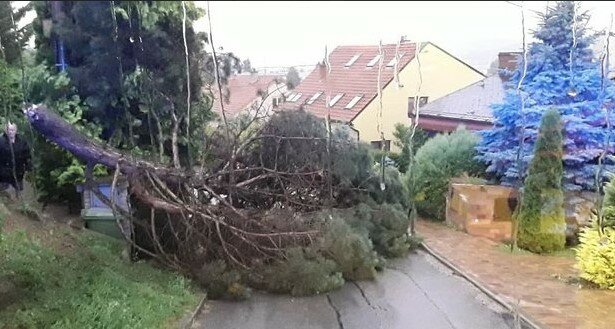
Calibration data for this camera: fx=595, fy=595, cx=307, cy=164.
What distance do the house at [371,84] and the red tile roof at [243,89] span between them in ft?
1.21

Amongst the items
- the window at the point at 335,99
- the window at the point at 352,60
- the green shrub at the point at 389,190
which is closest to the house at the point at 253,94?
the window at the point at 335,99

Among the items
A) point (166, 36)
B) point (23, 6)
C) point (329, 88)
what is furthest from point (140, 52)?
point (329, 88)

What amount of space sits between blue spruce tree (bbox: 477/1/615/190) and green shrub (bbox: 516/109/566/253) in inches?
24.2

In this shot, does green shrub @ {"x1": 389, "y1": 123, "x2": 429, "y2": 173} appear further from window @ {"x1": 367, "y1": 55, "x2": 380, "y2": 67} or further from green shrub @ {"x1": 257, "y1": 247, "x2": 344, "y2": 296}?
green shrub @ {"x1": 257, "y1": 247, "x2": 344, "y2": 296}

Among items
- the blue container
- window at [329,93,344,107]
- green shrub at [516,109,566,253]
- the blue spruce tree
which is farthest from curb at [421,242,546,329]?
the blue container

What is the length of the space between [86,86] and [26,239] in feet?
8.55

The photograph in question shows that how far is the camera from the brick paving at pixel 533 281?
5102mm

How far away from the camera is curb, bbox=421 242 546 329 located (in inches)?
197

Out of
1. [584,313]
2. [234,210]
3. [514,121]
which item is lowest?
[584,313]

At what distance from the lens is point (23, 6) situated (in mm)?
5961

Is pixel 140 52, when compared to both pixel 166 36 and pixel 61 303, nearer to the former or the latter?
pixel 166 36

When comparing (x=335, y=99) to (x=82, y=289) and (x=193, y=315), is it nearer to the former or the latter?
(x=193, y=315)

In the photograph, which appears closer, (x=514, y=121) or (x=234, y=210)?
(x=234, y=210)

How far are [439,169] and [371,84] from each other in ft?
5.99
